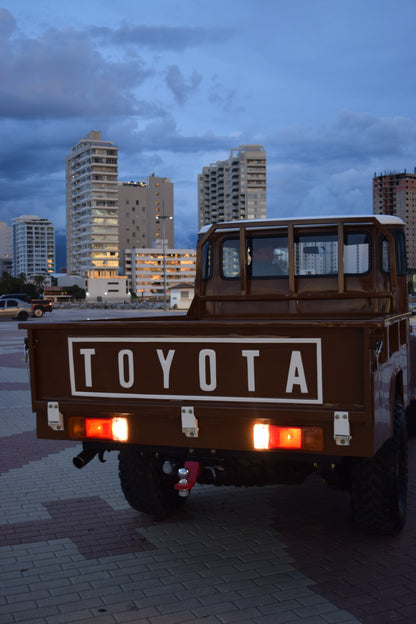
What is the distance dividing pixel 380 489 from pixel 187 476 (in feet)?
4.23

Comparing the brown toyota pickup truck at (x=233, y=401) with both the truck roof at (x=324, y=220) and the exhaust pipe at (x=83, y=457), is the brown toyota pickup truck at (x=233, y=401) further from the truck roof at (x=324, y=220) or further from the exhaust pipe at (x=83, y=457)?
the truck roof at (x=324, y=220)

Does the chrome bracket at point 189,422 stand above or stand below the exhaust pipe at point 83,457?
above

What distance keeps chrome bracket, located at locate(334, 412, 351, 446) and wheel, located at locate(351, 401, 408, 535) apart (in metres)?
0.83

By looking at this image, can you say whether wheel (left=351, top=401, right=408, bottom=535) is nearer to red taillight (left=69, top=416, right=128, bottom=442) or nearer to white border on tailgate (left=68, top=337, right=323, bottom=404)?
white border on tailgate (left=68, top=337, right=323, bottom=404)

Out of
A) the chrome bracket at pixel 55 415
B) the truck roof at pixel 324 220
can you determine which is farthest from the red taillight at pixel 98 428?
the truck roof at pixel 324 220

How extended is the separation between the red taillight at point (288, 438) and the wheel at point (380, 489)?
82 cm

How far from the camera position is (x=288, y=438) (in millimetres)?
3930

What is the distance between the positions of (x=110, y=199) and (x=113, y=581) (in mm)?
185373

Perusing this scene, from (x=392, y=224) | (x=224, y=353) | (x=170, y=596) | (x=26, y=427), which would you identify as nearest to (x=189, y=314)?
(x=392, y=224)

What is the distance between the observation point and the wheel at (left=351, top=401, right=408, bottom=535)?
454 cm

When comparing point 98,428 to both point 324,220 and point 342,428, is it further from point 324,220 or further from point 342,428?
point 324,220

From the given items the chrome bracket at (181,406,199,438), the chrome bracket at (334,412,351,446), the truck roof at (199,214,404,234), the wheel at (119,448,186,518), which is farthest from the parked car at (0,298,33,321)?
the chrome bracket at (334,412,351,446)

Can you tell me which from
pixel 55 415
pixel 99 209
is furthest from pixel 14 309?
pixel 99 209

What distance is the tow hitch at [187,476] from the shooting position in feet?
14.6
